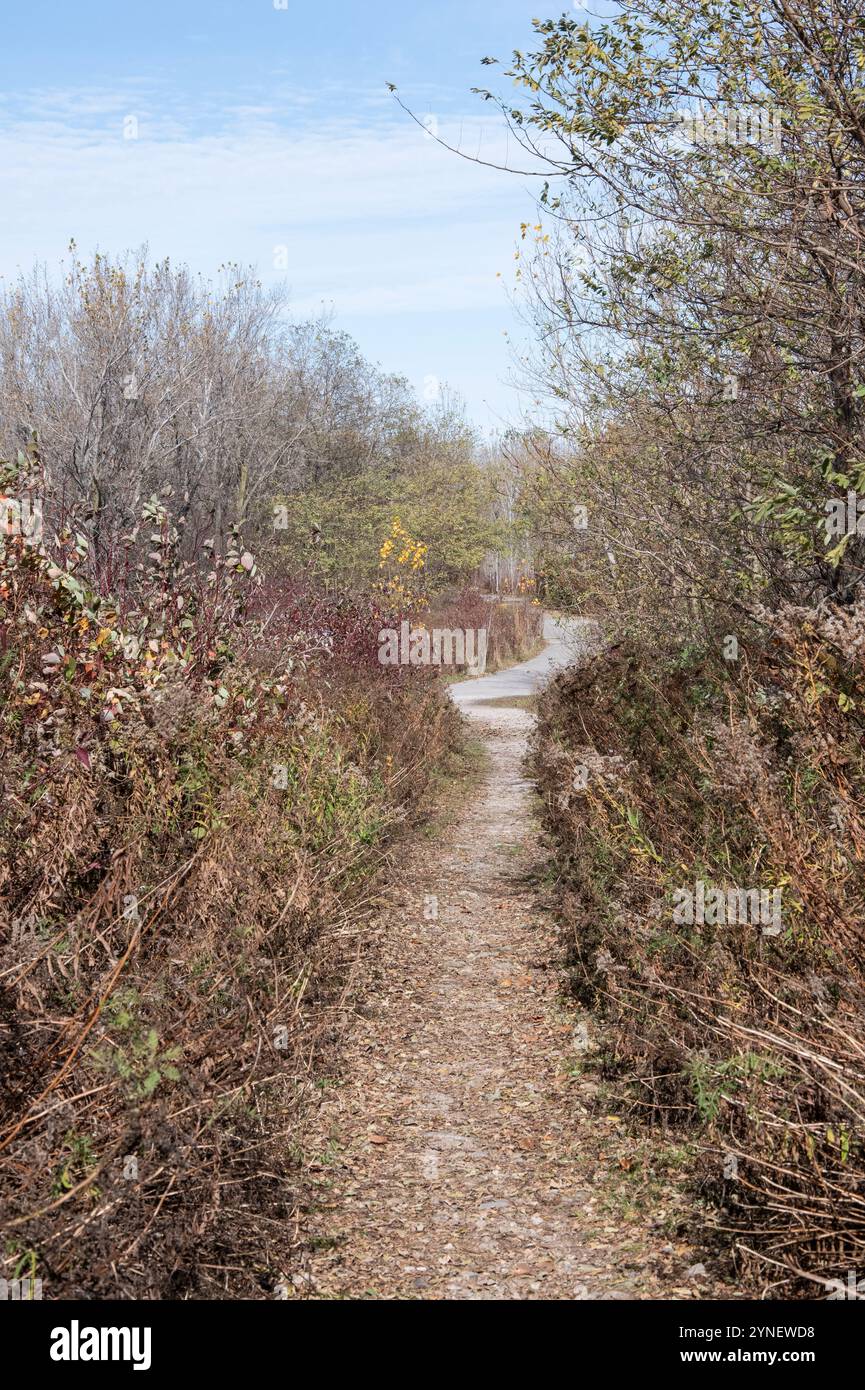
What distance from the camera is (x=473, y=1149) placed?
4195 millimetres

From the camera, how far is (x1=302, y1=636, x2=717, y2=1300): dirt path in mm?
3395

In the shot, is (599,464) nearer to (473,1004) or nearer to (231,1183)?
(473,1004)

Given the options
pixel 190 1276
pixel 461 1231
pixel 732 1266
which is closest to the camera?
pixel 190 1276

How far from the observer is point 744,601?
7148mm

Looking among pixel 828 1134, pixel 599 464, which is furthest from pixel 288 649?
pixel 828 1134

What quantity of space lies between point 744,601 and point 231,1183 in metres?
5.11

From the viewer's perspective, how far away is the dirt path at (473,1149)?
339 centimetres

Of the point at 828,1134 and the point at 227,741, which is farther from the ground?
the point at 227,741

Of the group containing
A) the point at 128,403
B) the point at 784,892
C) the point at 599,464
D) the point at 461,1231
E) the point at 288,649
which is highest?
the point at 128,403

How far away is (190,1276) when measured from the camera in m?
2.99

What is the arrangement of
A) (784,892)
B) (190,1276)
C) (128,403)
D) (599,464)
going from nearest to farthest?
(190,1276) → (784,892) → (599,464) → (128,403)
